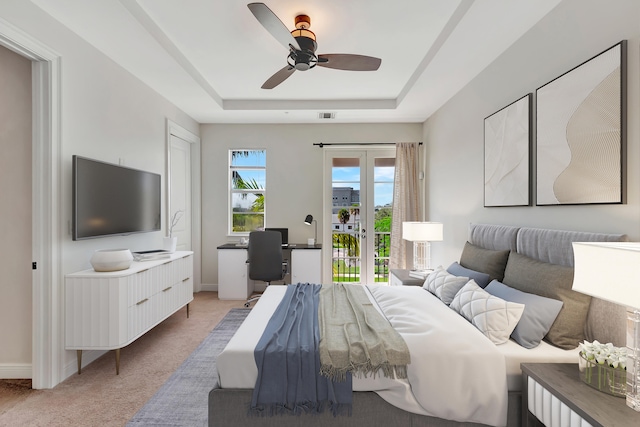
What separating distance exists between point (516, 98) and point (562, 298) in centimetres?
156

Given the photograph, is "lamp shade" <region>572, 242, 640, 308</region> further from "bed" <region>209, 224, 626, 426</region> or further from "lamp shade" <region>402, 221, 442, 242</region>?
"lamp shade" <region>402, 221, 442, 242</region>

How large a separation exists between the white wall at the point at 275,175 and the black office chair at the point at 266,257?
3.29ft

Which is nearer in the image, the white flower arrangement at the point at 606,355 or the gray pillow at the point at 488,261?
the white flower arrangement at the point at 606,355

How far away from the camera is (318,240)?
4.94m

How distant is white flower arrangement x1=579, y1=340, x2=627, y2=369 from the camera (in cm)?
125

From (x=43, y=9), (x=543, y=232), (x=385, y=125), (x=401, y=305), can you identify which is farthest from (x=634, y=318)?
(x=385, y=125)

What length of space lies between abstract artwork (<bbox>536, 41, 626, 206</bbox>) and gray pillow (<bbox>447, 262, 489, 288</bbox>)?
65 cm

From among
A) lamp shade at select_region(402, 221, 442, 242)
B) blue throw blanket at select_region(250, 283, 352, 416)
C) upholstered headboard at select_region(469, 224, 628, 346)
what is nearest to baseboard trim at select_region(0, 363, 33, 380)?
blue throw blanket at select_region(250, 283, 352, 416)

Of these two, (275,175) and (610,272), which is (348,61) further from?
(275,175)

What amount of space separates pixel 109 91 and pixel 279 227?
2.78 metres

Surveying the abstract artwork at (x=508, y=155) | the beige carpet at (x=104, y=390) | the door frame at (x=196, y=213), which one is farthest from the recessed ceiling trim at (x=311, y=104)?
the beige carpet at (x=104, y=390)

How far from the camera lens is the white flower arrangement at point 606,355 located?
125cm

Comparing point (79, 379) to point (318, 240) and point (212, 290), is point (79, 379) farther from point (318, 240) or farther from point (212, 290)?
point (318, 240)

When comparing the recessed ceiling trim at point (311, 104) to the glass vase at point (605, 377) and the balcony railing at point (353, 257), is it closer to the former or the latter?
the balcony railing at point (353, 257)
